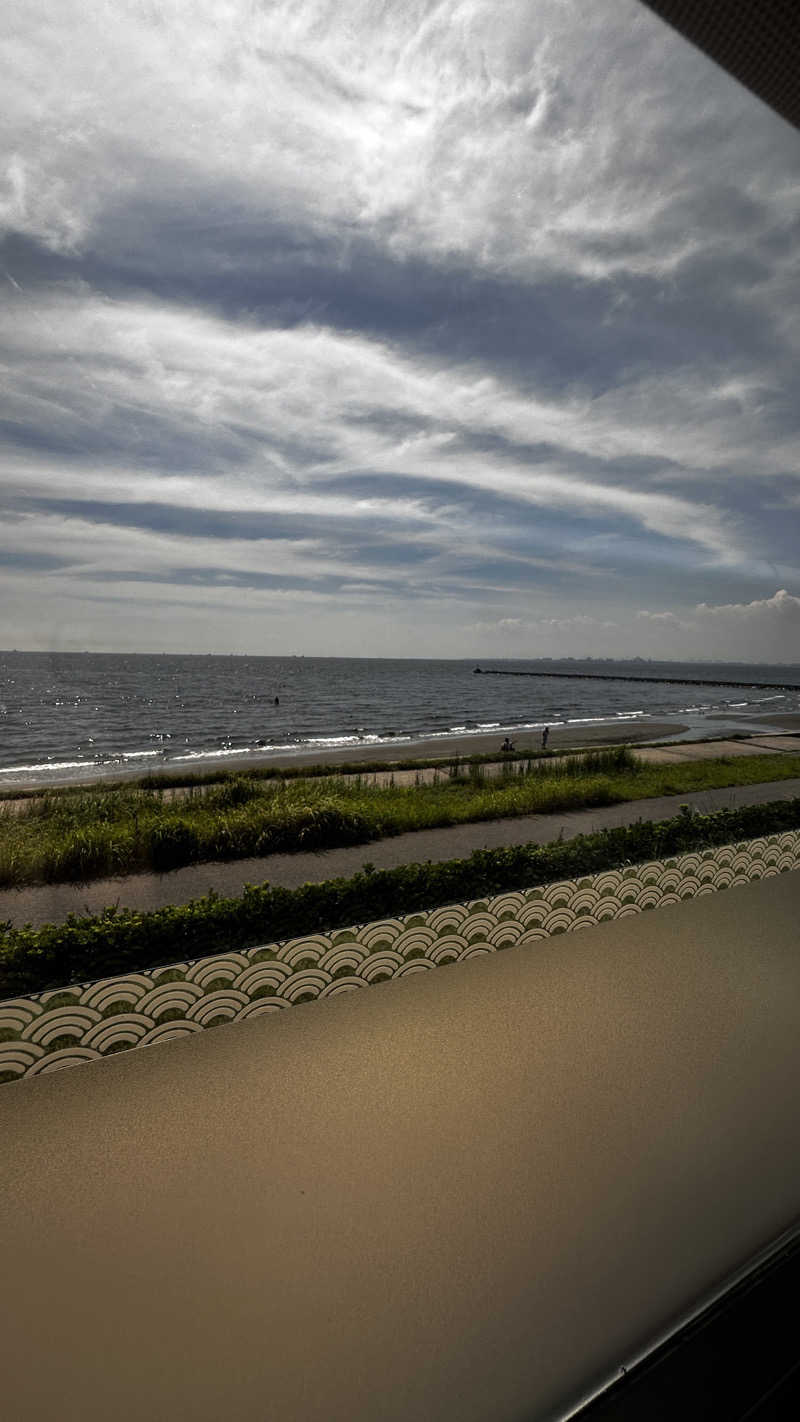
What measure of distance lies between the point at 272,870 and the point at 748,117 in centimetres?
224

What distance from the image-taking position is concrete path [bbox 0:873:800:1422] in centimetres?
108

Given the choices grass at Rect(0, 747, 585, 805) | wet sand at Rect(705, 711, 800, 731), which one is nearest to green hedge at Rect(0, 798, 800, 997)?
grass at Rect(0, 747, 585, 805)

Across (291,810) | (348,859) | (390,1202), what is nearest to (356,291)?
(291,810)

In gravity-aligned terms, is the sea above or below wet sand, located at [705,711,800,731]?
below

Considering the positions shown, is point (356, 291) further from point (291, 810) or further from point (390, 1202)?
point (390, 1202)

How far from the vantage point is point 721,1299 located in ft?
4.25

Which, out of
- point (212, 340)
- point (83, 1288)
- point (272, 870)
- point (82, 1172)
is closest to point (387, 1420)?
point (83, 1288)

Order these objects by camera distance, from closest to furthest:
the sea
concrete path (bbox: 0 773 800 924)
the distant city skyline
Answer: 1. the distant city skyline
2. concrete path (bbox: 0 773 800 924)
3. the sea

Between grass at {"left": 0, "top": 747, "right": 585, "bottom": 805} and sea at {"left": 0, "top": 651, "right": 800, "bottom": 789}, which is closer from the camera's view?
grass at {"left": 0, "top": 747, "right": 585, "bottom": 805}

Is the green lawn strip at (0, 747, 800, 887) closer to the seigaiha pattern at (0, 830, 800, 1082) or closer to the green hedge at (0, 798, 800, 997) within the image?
the green hedge at (0, 798, 800, 997)

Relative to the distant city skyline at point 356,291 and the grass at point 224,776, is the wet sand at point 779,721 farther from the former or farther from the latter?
the distant city skyline at point 356,291

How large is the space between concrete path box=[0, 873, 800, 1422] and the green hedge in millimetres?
218

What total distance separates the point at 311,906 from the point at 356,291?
1.67m

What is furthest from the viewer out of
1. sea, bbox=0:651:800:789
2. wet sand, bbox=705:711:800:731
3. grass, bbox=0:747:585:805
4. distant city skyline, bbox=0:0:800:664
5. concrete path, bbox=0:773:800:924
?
sea, bbox=0:651:800:789
